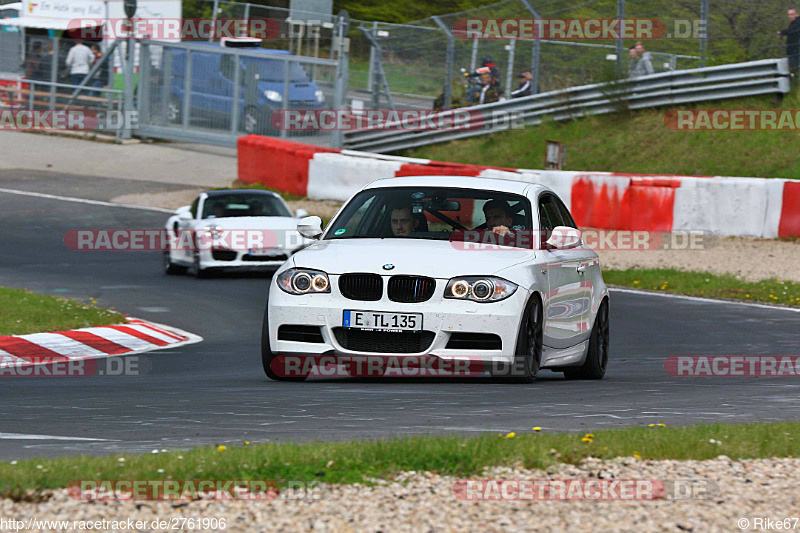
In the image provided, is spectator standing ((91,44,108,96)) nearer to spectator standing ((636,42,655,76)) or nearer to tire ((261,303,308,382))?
spectator standing ((636,42,655,76))

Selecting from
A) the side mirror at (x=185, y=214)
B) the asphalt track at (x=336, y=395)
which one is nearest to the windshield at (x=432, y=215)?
the asphalt track at (x=336, y=395)

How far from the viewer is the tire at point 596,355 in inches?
375

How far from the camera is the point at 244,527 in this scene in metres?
4.41

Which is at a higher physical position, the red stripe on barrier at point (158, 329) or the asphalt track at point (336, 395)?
the asphalt track at point (336, 395)

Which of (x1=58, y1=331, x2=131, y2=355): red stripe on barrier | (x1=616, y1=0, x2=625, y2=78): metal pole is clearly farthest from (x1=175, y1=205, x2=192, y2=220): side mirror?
(x1=616, y1=0, x2=625, y2=78): metal pole

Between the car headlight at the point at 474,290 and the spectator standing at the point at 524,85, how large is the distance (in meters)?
19.6

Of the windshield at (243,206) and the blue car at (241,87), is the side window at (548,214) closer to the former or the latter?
the windshield at (243,206)

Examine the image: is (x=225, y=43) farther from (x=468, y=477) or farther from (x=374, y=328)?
(x=468, y=477)

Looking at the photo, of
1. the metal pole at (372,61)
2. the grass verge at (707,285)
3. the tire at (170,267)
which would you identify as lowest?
the tire at (170,267)

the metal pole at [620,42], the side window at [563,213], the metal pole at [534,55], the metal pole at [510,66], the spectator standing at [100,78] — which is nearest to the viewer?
the side window at [563,213]

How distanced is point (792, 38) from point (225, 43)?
1532cm

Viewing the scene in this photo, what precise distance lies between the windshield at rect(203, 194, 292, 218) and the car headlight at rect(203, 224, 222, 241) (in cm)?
76

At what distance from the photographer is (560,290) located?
28.9 feet

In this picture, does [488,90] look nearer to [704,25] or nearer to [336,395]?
[704,25]
